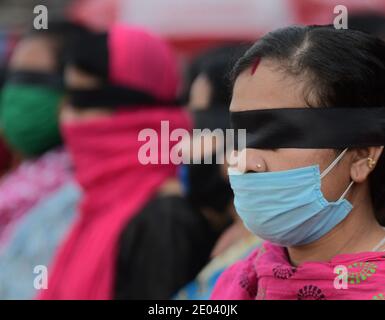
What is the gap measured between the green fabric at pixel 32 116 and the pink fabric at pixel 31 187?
0.49 feet

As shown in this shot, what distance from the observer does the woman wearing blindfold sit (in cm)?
208

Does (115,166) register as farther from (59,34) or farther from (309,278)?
(309,278)

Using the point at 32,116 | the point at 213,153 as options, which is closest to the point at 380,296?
the point at 213,153

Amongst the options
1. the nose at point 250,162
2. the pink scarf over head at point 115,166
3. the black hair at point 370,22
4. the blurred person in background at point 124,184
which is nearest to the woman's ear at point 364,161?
the nose at point 250,162

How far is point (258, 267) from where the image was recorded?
87.2 inches

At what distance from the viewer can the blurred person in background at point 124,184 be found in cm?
366

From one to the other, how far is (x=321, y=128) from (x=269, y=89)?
0.49ft

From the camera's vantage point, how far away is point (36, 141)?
17.1 feet

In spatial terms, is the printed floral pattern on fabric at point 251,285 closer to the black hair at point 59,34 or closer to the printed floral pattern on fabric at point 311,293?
the printed floral pattern on fabric at point 311,293

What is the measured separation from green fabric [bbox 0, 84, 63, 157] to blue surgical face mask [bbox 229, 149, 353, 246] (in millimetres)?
3120

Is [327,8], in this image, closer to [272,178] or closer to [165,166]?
[165,166]

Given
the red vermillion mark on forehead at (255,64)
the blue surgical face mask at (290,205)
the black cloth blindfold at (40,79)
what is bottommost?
the blue surgical face mask at (290,205)

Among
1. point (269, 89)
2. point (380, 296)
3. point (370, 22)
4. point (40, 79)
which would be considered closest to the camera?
point (380, 296)
